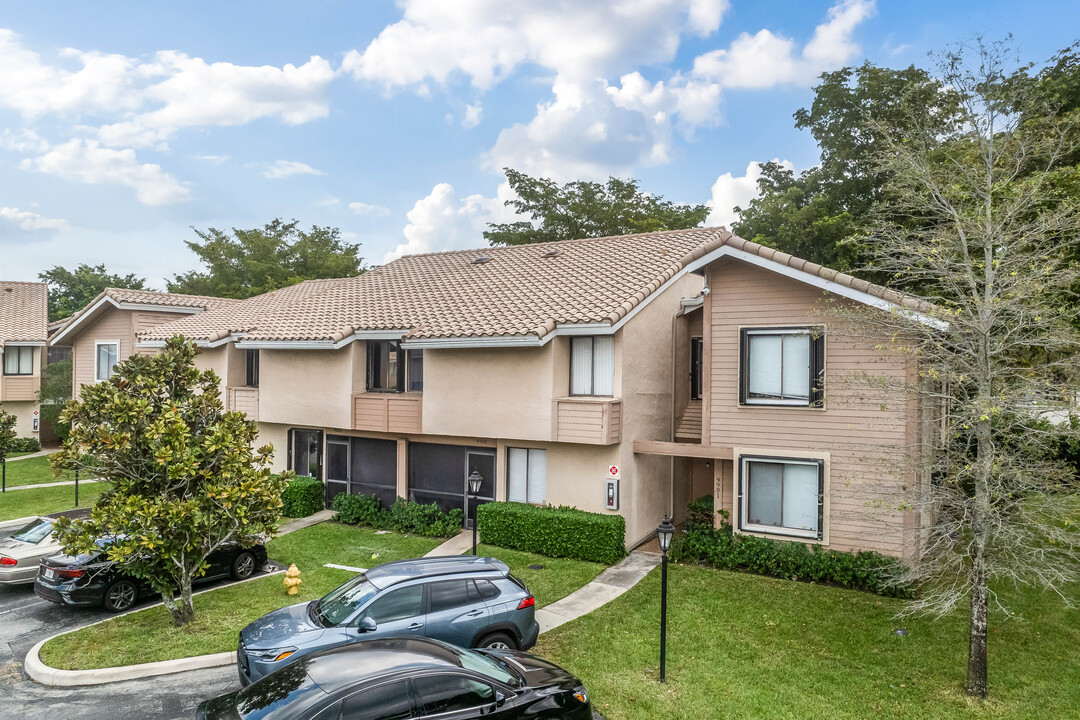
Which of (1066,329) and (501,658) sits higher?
(1066,329)

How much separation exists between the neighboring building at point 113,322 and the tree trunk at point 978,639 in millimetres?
29043

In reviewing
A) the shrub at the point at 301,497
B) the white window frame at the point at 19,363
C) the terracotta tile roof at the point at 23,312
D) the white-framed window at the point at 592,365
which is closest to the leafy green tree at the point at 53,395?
the white window frame at the point at 19,363

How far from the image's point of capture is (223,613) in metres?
11.2

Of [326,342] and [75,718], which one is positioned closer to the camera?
[75,718]

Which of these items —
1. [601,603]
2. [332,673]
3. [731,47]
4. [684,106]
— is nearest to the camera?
[332,673]

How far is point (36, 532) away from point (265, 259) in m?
34.8

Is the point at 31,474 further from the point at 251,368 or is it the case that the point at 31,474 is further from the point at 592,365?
the point at 592,365

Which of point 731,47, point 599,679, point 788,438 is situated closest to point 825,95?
point 731,47

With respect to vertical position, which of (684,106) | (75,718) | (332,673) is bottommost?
(75,718)

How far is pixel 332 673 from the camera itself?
6133mm

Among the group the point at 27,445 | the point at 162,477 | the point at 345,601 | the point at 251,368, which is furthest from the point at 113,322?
the point at 345,601

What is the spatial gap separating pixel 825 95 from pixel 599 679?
30157 millimetres

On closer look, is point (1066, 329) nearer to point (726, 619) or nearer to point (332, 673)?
point (726, 619)

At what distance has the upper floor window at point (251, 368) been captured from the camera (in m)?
21.1
